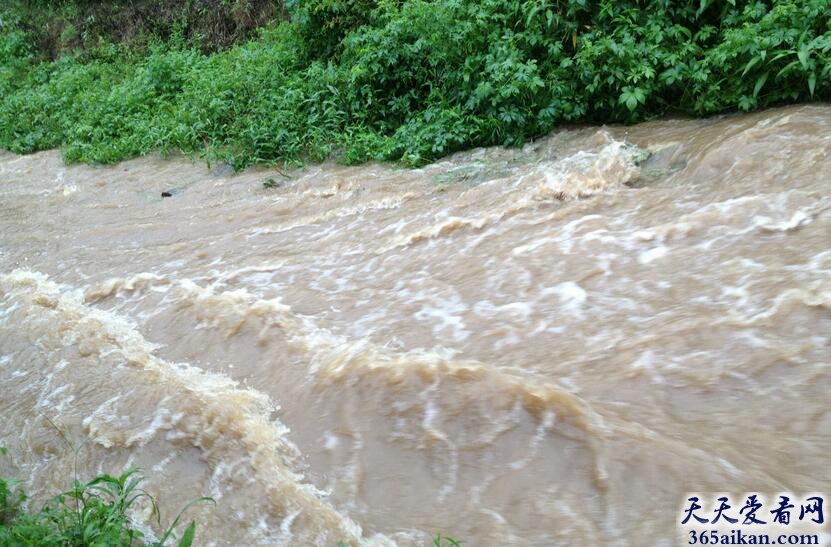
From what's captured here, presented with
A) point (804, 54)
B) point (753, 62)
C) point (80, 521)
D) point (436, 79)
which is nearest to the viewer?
point (80, 521)

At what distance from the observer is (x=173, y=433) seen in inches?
149

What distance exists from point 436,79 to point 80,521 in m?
6.38

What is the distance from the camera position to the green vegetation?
2820 millimetres

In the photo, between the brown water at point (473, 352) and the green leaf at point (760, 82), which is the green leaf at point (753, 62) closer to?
the green leaf at point (760, 82)

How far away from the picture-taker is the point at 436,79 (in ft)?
26.6

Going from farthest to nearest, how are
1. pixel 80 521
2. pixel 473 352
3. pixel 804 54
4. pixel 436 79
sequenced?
1. pixel 436 79
2. pixel 804 54
3. pixel 473 352
4. pixel 80 521

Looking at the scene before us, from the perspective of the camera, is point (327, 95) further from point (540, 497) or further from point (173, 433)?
point (540, 497)

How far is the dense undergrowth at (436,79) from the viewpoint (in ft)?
20.1

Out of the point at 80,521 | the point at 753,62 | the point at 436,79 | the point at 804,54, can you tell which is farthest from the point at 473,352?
the point at 436,79

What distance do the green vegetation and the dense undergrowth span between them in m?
5.06

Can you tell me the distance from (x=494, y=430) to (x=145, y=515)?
1.72 m

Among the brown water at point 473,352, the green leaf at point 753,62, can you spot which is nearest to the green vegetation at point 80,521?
the brown water at point 473,352

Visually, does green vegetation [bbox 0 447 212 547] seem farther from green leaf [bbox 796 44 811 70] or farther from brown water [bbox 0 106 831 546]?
green leaf [bbox 796 44 811 70]

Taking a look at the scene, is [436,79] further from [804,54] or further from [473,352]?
[473,352]
